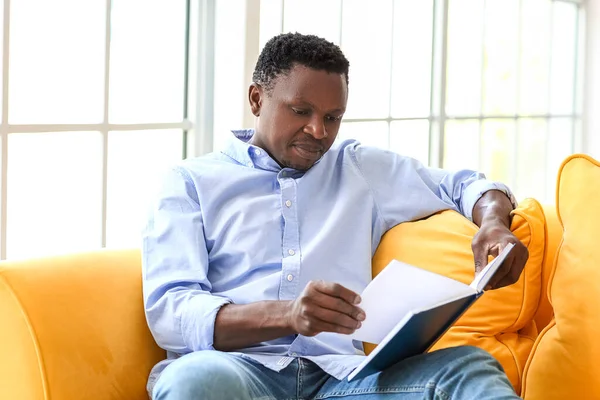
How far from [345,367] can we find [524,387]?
15.4 inches

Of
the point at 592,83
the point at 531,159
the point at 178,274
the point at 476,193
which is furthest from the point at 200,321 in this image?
the point at 592,83

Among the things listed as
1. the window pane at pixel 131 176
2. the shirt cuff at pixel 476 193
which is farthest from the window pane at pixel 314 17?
the shirt cuff at pixel 476 193

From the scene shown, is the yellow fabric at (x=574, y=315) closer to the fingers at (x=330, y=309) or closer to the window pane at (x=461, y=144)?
the fingers at (x=330, y=309)

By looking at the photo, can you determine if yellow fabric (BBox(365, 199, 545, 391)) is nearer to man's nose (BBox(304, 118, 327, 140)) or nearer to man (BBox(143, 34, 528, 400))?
man (BBox(143, 34, 528, 400))

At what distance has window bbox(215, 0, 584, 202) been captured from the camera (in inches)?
124

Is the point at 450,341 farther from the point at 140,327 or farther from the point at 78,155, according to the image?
the point at 78,155

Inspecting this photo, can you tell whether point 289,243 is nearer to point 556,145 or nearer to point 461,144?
point 461,144

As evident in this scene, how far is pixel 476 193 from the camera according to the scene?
7.22ft

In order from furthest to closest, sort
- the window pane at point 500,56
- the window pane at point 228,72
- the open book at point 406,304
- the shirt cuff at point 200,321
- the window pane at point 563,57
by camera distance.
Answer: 1. the window pane at point 563,57
2. the window pane at point 500,56
3. the window pane at point 228,72
4. the shirt cuff at point 200,321
5. the open book at point 406,304

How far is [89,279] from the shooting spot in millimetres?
1922

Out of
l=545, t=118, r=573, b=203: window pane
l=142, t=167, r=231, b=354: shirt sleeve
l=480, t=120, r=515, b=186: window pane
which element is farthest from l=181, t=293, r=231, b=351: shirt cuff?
l=545, t=118, r=573, b=203: window pane

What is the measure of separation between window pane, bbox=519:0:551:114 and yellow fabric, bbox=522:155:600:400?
2088mm

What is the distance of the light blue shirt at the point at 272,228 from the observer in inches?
75.7

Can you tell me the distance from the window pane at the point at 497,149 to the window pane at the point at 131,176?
1662 mm
